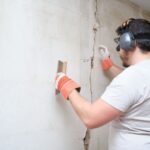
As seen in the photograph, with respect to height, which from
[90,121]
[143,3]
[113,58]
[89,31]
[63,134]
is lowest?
[63,134]

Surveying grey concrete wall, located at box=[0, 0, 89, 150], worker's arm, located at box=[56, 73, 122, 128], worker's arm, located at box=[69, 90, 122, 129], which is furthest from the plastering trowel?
worker's arm, located at box=[69, 90, 122, 129]

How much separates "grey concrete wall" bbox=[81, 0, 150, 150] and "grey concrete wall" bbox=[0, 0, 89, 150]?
14 cm

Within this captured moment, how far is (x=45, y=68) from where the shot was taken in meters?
1.47

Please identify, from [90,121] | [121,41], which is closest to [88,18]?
[121,41]

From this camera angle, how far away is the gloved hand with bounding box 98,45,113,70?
6.24 feet

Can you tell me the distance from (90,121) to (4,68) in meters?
0.52

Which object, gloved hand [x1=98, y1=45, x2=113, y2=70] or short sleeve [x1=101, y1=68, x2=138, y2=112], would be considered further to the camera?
gloved hand [x1=98, y1=45, x2=113, y2=70]

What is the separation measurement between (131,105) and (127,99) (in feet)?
0.23

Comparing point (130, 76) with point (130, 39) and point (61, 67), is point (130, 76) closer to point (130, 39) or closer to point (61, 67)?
point (130, 39)

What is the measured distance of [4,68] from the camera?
1.28 m

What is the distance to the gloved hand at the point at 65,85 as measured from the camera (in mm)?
1327

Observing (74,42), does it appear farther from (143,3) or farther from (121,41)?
(143,3)

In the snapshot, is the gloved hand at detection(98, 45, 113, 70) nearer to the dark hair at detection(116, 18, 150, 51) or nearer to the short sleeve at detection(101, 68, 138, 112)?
the dark hair at detection(116, 18, 150, 51)

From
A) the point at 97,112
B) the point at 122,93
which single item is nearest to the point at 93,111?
the point at 97,112
